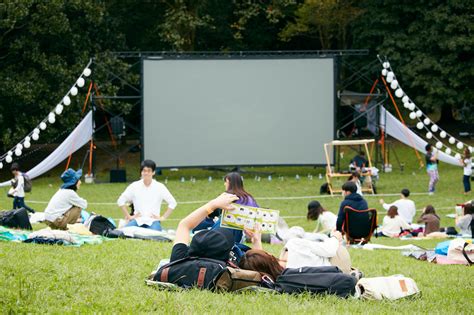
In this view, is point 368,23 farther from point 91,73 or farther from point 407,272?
point 407,272

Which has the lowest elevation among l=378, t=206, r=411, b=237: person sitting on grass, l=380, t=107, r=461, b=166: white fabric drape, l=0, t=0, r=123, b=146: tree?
l=378, t=206, r=411, b=237: person sitting on grass

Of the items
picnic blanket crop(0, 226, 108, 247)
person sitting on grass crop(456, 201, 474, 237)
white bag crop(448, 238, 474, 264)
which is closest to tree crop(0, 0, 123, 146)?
person sitting on grass crop(456, 201, 474, 237)

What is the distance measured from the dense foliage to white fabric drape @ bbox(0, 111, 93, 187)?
6.62 feet

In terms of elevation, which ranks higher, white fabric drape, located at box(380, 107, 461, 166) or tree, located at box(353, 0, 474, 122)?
tree, located at box(353, 0, 474, 122)

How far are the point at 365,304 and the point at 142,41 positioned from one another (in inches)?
1150

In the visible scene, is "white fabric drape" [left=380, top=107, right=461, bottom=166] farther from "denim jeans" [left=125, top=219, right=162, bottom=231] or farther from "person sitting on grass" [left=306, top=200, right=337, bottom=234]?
"denim jeans" [left=125, top=219, right=162, bottom=231]

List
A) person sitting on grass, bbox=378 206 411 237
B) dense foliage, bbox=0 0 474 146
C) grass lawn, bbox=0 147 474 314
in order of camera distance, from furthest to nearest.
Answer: dense foliage, bbox=0 0 474 146 < person sitting on grass, bbox=378 206 411 237 < grass lawn, bbox=0 147 474 314

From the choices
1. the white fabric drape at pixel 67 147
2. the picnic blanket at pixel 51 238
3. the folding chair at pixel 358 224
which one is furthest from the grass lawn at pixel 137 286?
the white fabric drape at pixel 67 147

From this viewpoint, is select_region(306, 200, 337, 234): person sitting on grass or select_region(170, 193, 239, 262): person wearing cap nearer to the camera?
select_region(170, 193, 239, 262): person wearing cap

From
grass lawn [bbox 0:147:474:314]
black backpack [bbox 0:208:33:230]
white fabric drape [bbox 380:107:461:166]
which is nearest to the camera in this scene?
grass lawn [bbox 0:147:474:314]

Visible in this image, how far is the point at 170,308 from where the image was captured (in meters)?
6.16

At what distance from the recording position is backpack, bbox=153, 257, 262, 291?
6.84 m

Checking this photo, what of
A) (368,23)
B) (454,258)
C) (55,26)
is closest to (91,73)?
(55,26)

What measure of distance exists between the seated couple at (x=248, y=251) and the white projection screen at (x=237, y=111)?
61.5 feet
